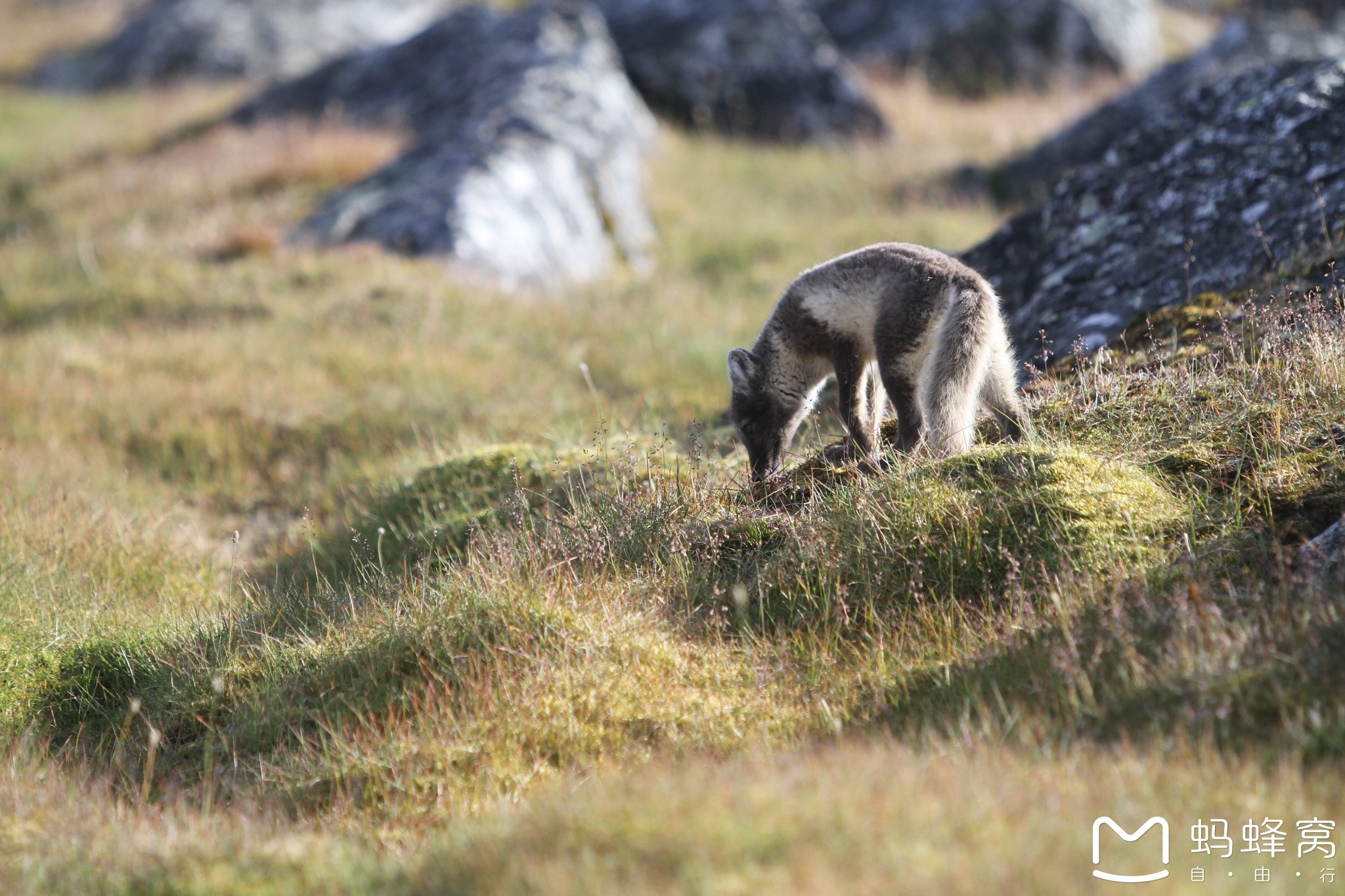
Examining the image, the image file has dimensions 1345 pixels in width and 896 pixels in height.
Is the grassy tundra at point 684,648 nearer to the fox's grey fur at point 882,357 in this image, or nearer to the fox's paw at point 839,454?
the fox's paw at point 839,454

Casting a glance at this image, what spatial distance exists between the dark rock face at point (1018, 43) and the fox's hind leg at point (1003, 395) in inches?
728

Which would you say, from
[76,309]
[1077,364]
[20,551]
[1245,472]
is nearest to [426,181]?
[76,309]

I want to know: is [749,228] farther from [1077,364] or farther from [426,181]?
[1077,364]

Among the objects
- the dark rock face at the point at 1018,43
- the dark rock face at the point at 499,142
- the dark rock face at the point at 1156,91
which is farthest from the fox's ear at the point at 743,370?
the dark rock face at the point at 1018,43

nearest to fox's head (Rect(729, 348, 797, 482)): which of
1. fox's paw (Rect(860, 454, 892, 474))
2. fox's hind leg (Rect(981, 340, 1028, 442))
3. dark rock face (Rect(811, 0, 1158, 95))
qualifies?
fox's paw (Rect(860, 454, 892, 474))

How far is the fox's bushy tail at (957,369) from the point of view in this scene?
15.2 feet

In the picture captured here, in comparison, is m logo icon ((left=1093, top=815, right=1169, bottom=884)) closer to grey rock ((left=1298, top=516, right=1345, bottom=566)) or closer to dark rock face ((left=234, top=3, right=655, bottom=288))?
grey rock ((left=1298, top=516, right=1345, bottom=566))

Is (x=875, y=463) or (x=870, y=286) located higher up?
(x=870, y=286)

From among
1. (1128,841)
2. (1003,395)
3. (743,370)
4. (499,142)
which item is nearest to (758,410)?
(743,370)

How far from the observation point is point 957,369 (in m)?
4.63

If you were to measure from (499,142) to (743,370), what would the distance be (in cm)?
881

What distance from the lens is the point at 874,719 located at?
364 centimetres

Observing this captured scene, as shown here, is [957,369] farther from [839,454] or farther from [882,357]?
[839,454]

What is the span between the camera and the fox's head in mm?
5836
